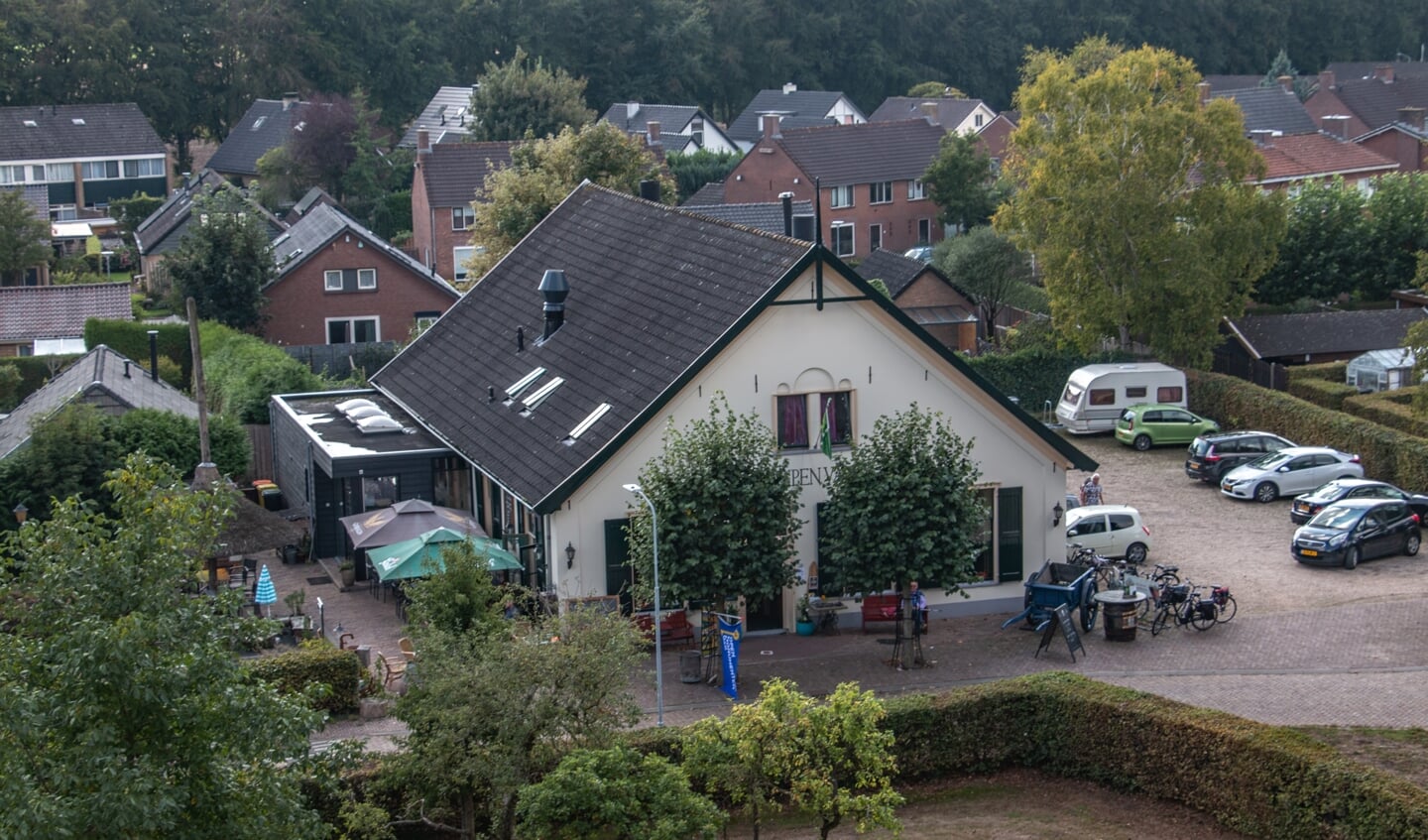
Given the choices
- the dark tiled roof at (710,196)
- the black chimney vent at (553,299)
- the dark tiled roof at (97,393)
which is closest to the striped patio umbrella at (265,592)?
the black chimney vent at (553,299)

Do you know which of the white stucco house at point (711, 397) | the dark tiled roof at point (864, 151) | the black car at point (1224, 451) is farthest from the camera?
the dark tiled roof at point (864, 151)

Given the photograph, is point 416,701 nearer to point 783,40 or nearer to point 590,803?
point 590,803

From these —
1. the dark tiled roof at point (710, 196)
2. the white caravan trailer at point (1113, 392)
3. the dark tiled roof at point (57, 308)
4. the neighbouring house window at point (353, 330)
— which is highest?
the dark tiled roof at point (710, 196)

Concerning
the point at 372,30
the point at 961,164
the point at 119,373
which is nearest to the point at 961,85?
the point at 372,30

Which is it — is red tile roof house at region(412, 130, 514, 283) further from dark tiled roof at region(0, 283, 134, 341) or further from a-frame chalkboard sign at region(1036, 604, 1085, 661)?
a-frame chalkboard sign at region(1036, 604, 1085, 661)

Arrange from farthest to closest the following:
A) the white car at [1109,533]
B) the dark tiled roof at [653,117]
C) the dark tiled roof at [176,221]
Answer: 1. the dark tiled roof at [653,117]
2. the dark tiled roof at [176,221]
3. the white car at [1109,533]

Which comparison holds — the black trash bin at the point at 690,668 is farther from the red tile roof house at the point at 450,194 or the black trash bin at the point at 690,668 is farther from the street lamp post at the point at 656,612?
→ the red tile roof house at the point at 450,194

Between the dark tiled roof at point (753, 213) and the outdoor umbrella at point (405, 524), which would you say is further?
the dark tiled roof at point (753, 213)

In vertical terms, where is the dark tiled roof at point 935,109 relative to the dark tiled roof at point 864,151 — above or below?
above
